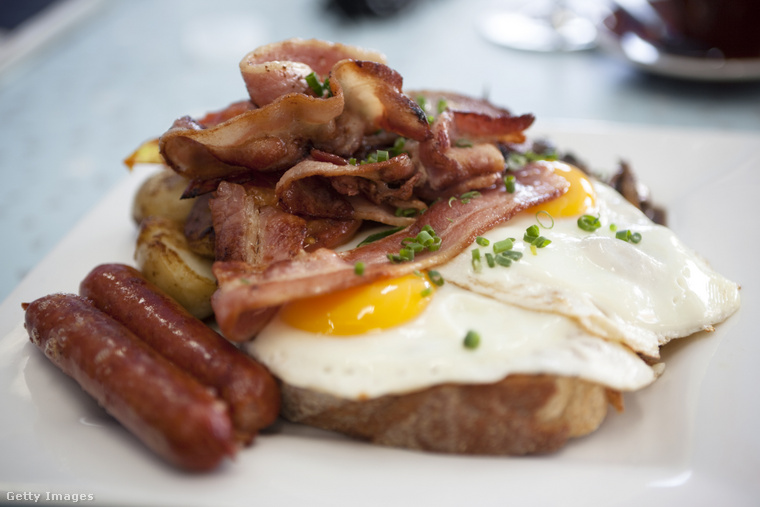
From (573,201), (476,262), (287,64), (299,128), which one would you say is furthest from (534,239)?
(287,64)

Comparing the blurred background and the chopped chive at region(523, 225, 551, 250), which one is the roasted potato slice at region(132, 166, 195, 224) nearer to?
the blurred background

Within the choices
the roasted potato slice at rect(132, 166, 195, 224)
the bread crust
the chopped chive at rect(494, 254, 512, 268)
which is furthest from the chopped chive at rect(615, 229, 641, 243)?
the roasted potato slice at rect(132, 166, 195, 224)

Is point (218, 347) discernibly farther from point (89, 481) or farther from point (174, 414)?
point (89, 481)

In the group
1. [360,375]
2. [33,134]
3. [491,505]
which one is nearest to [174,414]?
[360,375]

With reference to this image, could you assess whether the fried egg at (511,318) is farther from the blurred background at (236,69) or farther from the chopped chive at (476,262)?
the blurred background at (236,69)

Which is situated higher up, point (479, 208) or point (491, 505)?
point (479, 208)

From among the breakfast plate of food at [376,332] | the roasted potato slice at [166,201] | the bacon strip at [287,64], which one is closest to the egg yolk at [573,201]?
the breakfast plate of food at [376,332]

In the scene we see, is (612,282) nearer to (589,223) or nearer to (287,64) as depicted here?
(589,223)
